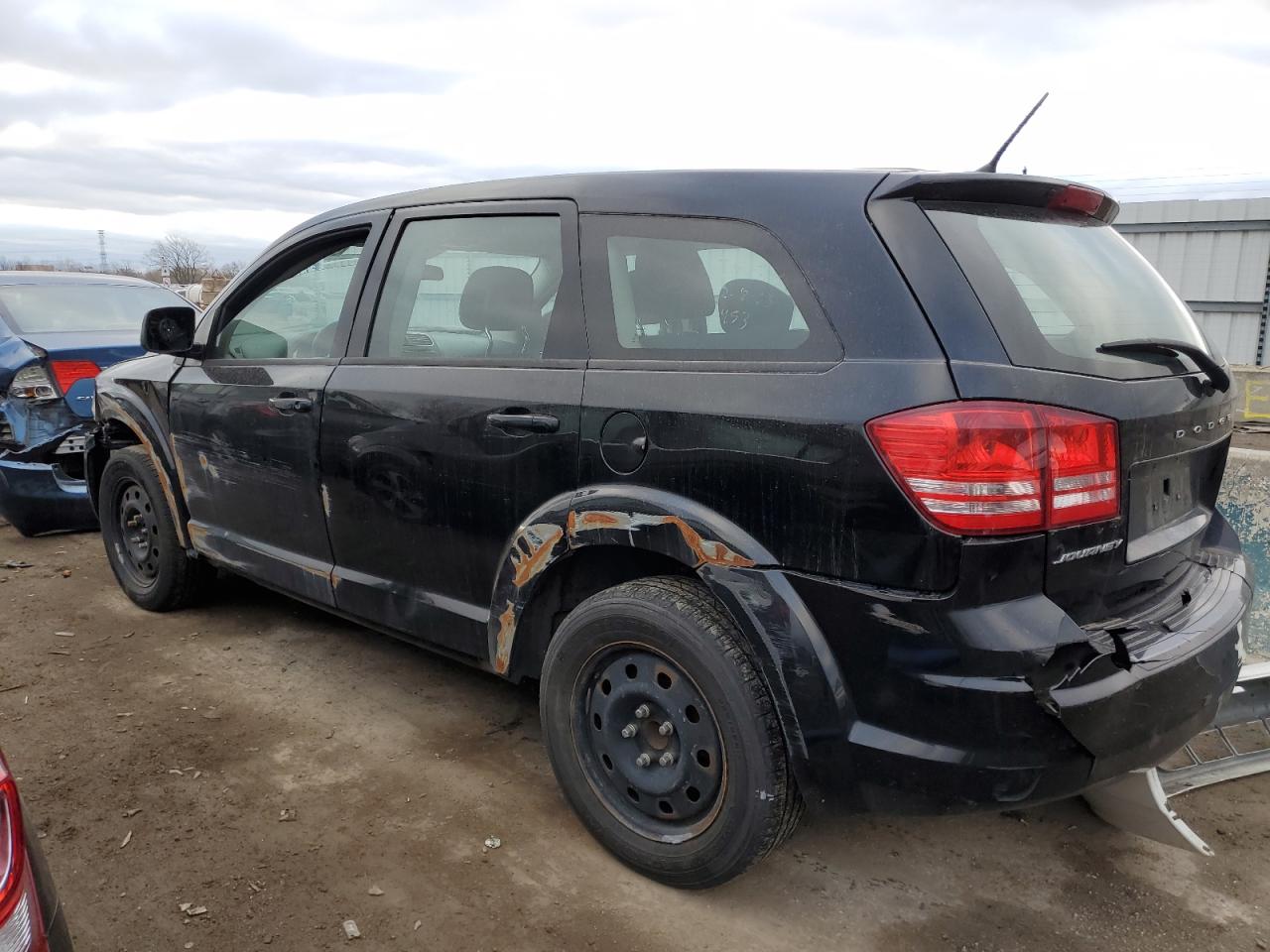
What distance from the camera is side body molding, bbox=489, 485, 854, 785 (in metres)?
2.09

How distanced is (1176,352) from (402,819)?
2.48m

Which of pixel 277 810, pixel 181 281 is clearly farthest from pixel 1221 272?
pixel 181 281

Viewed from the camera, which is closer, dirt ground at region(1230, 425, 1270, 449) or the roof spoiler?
the roof spoiler

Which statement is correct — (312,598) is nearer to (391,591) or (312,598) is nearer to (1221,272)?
(391,591)

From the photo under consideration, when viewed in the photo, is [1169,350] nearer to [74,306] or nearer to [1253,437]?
[74,306]

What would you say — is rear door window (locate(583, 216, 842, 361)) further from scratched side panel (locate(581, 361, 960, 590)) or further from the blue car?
the blue car

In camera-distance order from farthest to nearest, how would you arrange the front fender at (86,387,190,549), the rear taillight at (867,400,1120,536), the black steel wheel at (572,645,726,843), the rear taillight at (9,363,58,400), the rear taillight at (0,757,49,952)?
the rear taillight at (9,363,58,400) → the front fender at (86,387,190,549) → the black steel wheel at (572,645,726,843) → the rear taillight at (867,400,1120,536) → the rear taillight at (0,757,49,952)

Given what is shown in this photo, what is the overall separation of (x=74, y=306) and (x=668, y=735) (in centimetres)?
610

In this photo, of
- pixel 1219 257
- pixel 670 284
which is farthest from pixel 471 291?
pixel 1219 257

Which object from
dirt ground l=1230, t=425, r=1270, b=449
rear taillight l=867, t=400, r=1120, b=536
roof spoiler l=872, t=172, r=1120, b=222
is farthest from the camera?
dirt ground l=1230, t=425, r=1270, b=449

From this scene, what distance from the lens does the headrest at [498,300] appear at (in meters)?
2.84

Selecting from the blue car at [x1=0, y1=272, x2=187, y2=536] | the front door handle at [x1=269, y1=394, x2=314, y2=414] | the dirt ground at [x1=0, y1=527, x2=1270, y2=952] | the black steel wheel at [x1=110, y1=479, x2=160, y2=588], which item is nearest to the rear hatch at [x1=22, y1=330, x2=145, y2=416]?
the blue car at [x1=0, y1=272, x2=187, y2=536]

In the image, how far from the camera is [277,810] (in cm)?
288

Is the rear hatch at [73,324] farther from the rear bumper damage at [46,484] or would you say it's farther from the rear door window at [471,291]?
the rear door window at [471,291]
